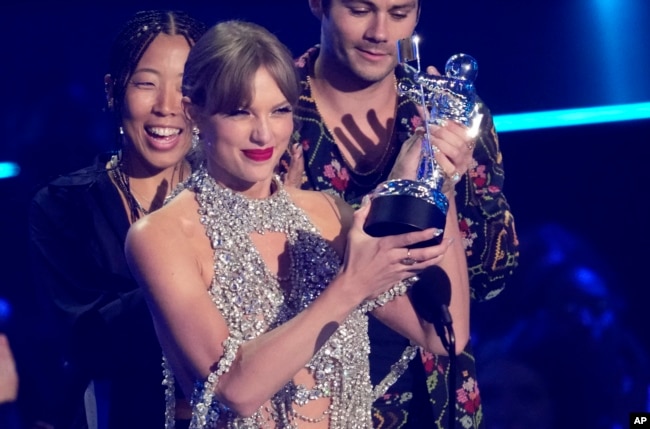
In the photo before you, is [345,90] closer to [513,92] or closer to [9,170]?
[513,92]

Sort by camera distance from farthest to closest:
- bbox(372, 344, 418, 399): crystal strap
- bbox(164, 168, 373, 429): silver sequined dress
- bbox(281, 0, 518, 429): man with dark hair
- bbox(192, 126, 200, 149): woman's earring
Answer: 1. bbox(281, 0, 518, 429): man with dark hair
2. bbox(372, 344, 418, 399): crystal strap
3. bbox(192, 126, 200, 149): woman's earring
4. bbox(164, 168, 373, 429): silver sequined dress

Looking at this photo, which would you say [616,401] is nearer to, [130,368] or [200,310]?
[130,368]

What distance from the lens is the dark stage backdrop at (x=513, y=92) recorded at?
2814 mm

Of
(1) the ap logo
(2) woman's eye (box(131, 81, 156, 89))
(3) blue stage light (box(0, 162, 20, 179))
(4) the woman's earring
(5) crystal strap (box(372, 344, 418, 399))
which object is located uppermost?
(2) woman's eye (box(131, 81, 156, 89))

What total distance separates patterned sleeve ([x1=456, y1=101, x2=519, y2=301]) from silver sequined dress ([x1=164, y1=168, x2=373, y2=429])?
1.64ft

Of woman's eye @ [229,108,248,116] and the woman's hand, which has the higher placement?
woman's eye @ [229,108,248,116]

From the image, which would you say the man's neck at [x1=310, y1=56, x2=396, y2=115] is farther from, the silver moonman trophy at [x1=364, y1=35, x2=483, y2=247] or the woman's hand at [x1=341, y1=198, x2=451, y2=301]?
the woman's hand at [x1=341, y1=198, x2=451, y2=301]

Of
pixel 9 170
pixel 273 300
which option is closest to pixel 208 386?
pixel 273 300

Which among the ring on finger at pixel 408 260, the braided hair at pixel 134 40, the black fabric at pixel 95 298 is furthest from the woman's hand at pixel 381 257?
the braided hair at pixel 134 40

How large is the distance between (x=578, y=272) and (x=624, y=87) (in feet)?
1.71

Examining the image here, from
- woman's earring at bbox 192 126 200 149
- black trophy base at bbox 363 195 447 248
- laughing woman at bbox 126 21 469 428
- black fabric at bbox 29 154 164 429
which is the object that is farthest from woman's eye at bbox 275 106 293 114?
black fabric at bbox 29 154 164 429

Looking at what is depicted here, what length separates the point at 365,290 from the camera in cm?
154

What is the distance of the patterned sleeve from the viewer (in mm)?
2195

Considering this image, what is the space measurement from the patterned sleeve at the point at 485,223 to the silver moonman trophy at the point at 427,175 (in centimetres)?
26
